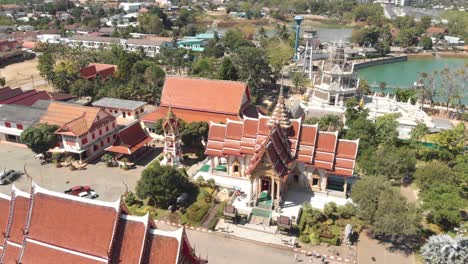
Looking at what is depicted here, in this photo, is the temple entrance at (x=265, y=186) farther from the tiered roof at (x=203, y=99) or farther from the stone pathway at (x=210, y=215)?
the tiered roof at (x=203, y=99)

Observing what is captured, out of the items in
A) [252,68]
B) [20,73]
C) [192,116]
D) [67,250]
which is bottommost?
[20,73]

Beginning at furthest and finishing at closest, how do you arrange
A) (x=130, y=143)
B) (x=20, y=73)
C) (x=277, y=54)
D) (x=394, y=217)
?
(x=277, y=54) → (x=20, y=73) → (x=130, y=143) → (x=394, y=217)

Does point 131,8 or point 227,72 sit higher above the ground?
point 131,8

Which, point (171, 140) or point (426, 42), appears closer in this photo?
point (171, 140)

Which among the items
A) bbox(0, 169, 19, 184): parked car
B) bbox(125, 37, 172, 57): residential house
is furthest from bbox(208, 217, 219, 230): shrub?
bbox(125, 37, 172, 57): residential house

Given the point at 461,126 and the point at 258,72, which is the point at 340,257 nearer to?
the point at 461,126

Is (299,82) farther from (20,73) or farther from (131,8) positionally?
(131,8)

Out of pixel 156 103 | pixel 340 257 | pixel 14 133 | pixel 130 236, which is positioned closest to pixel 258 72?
pixel 156 103

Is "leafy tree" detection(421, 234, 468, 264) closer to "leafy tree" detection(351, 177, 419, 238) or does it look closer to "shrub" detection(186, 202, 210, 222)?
"leafy tree" detection(351, 177, 419, 238)

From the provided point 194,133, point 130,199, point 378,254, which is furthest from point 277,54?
point 378,254
